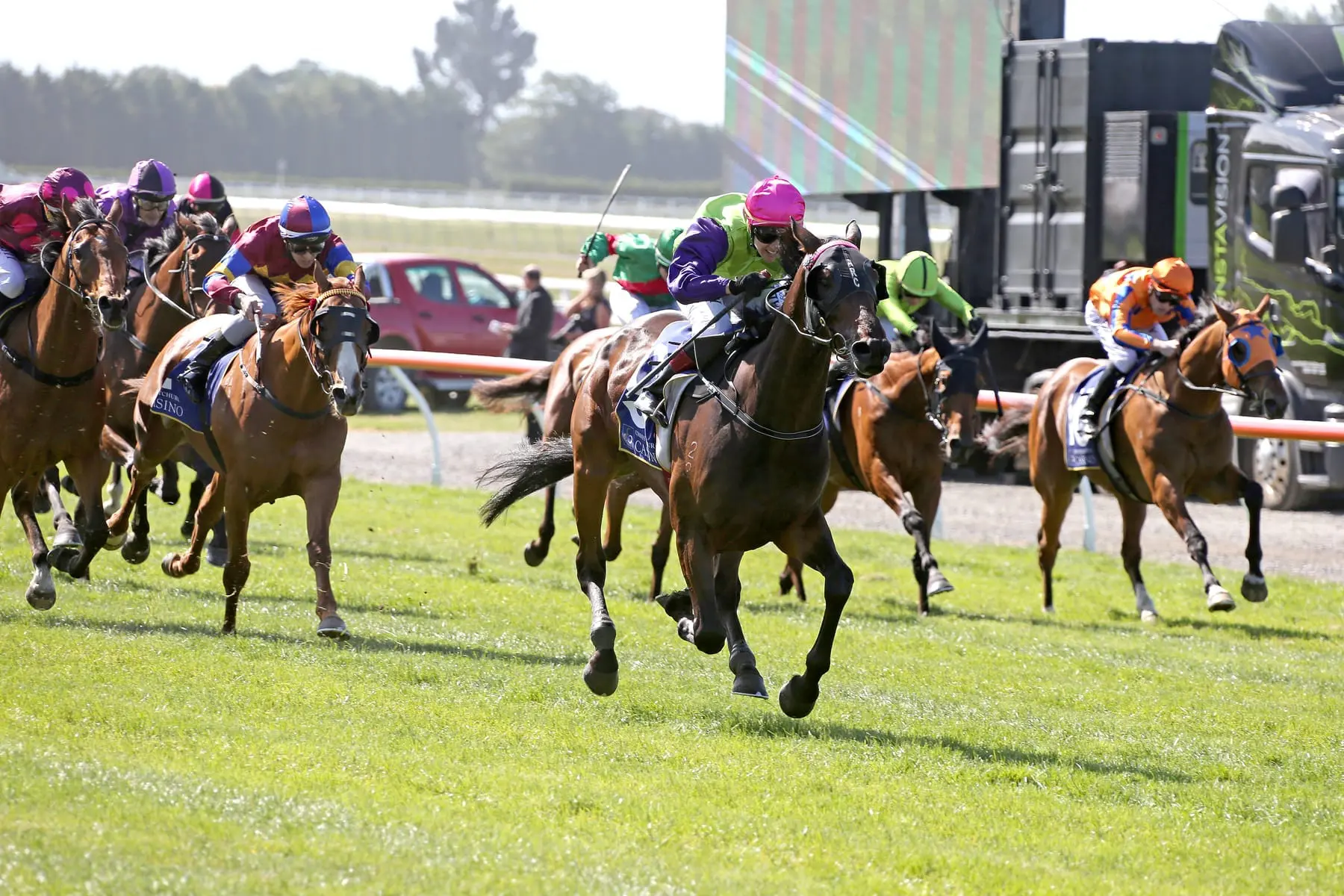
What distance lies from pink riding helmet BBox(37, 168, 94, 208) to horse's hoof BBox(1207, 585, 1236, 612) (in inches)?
252

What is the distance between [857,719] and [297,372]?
300cm

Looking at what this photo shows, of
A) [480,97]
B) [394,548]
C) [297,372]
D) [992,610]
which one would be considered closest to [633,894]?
[297,372]

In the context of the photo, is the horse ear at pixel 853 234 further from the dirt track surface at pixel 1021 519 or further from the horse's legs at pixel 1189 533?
the dirt track surface at pixel 1021 519

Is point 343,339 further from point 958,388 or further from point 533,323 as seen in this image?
point 533,323

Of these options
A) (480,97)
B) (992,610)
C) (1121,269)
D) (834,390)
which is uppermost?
(480,97)

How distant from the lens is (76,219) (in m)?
9.07

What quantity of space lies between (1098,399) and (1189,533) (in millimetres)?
1244

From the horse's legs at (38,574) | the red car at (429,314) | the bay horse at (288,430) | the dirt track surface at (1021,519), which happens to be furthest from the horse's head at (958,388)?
the red car at (429,314)

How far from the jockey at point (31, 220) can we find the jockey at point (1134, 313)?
20.0 feet

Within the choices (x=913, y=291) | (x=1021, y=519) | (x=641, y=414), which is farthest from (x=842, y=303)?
(x=1021, y=519)

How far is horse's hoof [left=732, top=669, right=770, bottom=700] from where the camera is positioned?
7168 mm

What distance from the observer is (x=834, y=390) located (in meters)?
12.0

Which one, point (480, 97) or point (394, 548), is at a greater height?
point (480, 97)

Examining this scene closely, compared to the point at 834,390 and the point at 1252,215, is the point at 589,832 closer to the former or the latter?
the point at 834,390
